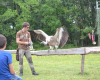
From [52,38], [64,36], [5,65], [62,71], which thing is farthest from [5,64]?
[52,38]

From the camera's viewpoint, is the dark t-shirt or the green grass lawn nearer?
the dark t-shirt

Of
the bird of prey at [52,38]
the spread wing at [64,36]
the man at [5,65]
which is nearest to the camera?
the man at [5,65]

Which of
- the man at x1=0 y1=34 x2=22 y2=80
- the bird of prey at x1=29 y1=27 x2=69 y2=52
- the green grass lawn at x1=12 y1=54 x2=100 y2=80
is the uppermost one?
the man at x1=0 y1=34 x2=22 y2=80

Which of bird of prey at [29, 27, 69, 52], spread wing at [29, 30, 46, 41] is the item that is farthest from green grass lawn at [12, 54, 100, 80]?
spread wing at [29, 30, 46, 41]

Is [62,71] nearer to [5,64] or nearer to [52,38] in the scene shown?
[52,38]

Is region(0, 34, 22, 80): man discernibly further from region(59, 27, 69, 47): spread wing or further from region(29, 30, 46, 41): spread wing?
region(29, 30, 46, 41): spread wing

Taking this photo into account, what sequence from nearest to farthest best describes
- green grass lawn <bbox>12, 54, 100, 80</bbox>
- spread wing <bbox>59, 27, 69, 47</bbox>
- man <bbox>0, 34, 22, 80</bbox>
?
1. man <bbox>0, 34, 22, 80</bbox>
2. green grass lawn <bbox>12, 54, 100, 80</bbox>
3. spread wing <bbox>59, 27, 69, 47</bbox>

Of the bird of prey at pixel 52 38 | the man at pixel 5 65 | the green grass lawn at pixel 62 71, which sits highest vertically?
the man at pixel 5 65

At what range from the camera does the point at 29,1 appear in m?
25.3

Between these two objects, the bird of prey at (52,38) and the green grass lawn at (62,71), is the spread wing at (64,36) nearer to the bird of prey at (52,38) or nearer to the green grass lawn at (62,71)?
the bird of prey at (52,38)

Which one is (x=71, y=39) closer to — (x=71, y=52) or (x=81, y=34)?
(x=81, y=34)

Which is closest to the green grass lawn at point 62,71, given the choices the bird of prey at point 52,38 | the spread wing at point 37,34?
the bird of prey at point 52,38

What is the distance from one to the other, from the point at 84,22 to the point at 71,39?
304cm

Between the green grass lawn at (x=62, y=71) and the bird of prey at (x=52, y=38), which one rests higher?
the bird of prey at (x=52, y=38)
